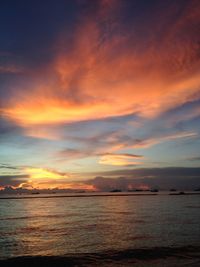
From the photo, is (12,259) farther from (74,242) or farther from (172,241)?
(172,241)

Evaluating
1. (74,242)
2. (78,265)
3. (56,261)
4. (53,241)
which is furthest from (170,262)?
(53,241)

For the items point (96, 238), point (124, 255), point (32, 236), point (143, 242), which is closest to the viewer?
point (124, 255)

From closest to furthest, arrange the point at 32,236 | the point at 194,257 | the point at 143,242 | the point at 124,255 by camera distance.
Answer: the point at 194,257
the point at 124,255
the point at 143,242
the point at 32,236

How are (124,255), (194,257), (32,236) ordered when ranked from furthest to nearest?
(32,236), (124,255), (194,257)

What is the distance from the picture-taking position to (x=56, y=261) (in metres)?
25.6

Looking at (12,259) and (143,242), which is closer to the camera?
(12,259)

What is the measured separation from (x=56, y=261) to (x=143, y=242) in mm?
12797

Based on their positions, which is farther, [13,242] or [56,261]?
[13,242]

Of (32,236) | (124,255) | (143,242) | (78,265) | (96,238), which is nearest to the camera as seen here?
(78,265)

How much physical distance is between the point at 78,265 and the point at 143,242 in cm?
1256

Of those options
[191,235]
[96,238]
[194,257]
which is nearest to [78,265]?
[194,257]

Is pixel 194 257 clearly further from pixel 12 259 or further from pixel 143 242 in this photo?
pixel 12 259

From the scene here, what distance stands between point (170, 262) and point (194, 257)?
9.79 feet

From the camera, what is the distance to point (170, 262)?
80.8 ft
